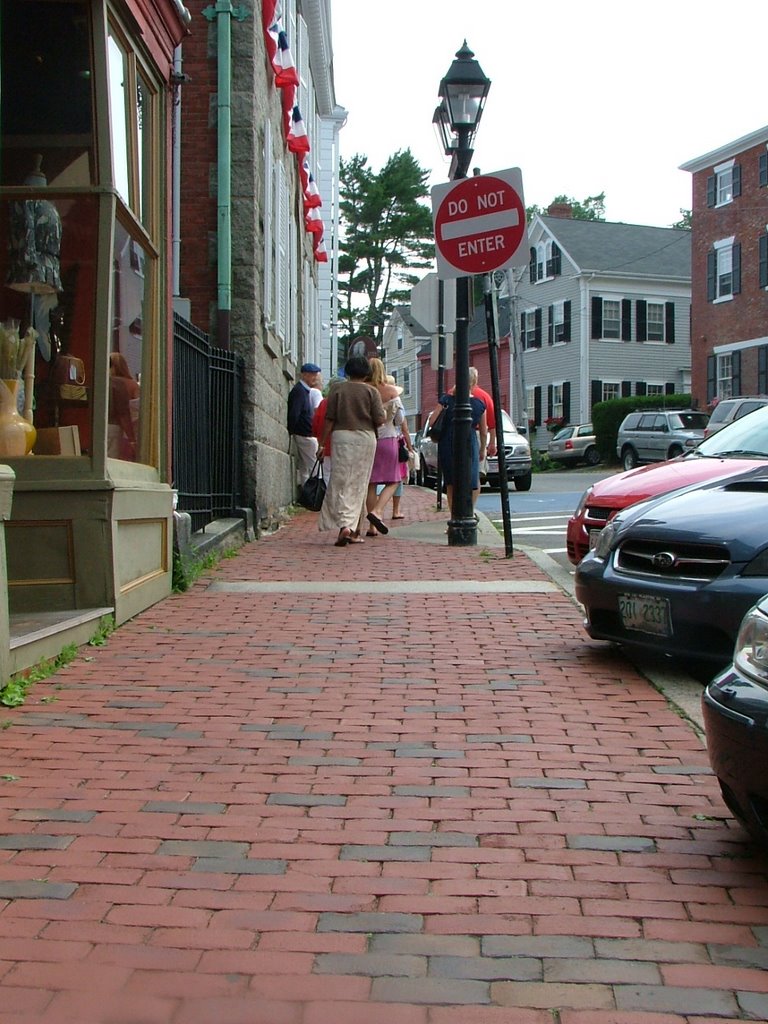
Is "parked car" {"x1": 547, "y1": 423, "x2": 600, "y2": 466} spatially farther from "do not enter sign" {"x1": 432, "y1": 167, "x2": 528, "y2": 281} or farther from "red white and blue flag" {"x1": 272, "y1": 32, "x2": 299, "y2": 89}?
"do not enter sign" {"x1": 432, "y1": 167, "x2": 528, "y2": 281}

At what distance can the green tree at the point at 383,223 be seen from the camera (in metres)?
67.0

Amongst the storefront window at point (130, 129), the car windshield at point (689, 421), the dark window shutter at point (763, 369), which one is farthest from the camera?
the dark window shutter at point (763, 369)

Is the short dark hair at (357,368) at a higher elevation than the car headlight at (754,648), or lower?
higher

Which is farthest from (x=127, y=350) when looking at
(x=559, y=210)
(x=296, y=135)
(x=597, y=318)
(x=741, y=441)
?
(x=559, y=210)

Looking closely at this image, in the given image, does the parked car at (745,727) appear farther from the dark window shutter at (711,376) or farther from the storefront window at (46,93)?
the dark window shutter at (711,376)

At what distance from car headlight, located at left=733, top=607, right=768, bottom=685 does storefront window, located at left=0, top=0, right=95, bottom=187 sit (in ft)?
16.2

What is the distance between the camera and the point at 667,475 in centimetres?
845

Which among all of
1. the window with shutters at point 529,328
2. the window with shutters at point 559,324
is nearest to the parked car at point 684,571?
the window with shutters at point 559,324

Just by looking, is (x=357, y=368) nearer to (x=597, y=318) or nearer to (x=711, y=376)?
(x=711, y=376)

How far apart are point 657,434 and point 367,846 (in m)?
32.9

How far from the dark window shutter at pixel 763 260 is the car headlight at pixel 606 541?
35.7 m

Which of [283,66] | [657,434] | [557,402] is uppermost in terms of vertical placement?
[283,66]

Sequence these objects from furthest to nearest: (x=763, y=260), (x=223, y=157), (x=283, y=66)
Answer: (x=763, y=260), (x=283, y=66), (x=223, y=157)

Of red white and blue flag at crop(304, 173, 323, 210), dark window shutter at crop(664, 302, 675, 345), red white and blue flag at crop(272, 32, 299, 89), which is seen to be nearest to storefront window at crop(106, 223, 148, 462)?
red white and blue flag at crop(272, 32, 299, 89)
